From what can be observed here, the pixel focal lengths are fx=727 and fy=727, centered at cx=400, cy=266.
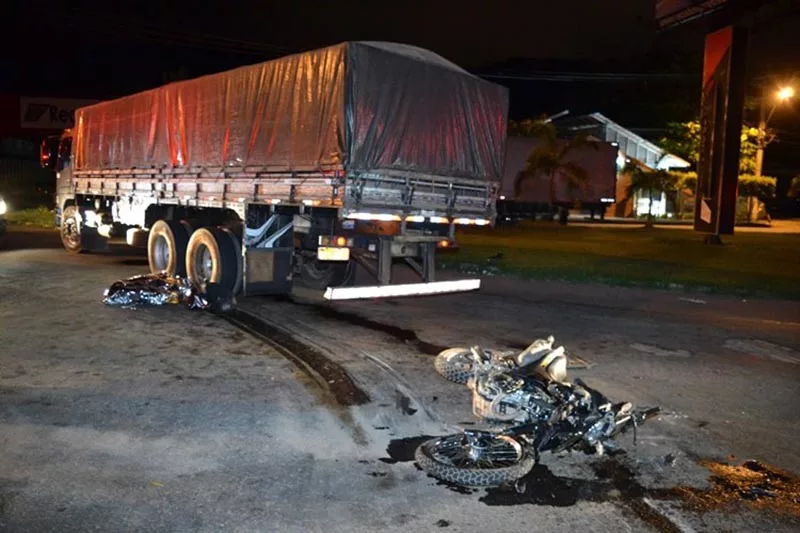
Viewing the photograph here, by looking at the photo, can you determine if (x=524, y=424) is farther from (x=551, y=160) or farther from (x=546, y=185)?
(x=546, y=185)

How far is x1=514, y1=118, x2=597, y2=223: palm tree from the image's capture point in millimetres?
36031

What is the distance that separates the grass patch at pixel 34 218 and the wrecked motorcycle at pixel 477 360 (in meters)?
24.9

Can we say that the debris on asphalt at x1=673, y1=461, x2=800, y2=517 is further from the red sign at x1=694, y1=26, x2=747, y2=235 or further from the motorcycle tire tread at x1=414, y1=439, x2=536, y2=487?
the red sign at x1=694, y1=26, x2=747, y2=235

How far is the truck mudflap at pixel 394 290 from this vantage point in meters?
9.74

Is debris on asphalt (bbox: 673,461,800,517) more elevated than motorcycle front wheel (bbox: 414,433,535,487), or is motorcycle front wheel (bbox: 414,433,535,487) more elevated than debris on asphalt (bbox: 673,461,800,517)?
motorcycle front wheel (bbox: 414,433,535,487)

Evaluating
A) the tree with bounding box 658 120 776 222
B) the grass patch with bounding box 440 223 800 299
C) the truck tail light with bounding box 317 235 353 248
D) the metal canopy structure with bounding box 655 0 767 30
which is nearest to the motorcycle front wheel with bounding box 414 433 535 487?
the truck tail light with bounding box 317 235 353 248

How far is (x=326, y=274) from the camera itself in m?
13.1

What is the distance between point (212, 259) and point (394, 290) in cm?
311

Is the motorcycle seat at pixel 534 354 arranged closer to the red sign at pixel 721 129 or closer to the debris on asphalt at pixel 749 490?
the debris on asphalt at pixel 749 490

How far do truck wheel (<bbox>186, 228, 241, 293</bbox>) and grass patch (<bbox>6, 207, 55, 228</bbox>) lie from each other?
18.8 m

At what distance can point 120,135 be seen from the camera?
14.9 m

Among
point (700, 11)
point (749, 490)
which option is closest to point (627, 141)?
point (700, 11)

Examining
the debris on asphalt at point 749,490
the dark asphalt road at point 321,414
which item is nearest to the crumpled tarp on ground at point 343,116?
the dark asphalt road at point 321,414

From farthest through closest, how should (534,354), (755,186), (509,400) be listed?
1. (755,186)
2. (534,354)
3. (509,400)
